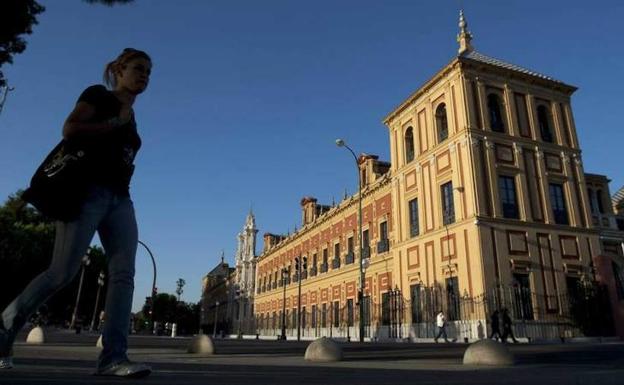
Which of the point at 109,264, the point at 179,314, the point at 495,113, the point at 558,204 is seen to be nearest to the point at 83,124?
the point at 109,264

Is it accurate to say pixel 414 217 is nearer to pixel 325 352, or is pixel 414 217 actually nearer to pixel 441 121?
pixel 441 121

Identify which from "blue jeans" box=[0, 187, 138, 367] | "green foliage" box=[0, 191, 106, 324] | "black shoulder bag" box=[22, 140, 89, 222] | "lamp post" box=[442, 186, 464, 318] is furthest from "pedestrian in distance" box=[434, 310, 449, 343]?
"green foliage" box=[0, 191, 106, 324]

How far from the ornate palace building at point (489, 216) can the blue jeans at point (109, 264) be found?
18.4 m

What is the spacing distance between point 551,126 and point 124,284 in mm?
25694

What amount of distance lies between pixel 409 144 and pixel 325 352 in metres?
21.5

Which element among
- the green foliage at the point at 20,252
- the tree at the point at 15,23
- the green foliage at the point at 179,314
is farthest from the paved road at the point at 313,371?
the green foliage at the point at 179,314

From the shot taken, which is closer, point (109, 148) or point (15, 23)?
point (109, 148)

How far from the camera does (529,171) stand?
22922mm

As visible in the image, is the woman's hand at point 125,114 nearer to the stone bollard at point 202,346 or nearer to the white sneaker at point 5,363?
the white sneaker at point 5,363

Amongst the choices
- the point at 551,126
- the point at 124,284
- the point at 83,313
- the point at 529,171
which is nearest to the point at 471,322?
the point at 529,171

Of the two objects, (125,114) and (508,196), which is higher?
(508,196)

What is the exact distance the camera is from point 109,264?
3.23 m

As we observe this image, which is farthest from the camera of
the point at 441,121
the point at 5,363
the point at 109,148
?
the point at 441,121

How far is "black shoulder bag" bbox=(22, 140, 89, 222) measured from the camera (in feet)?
9.65
